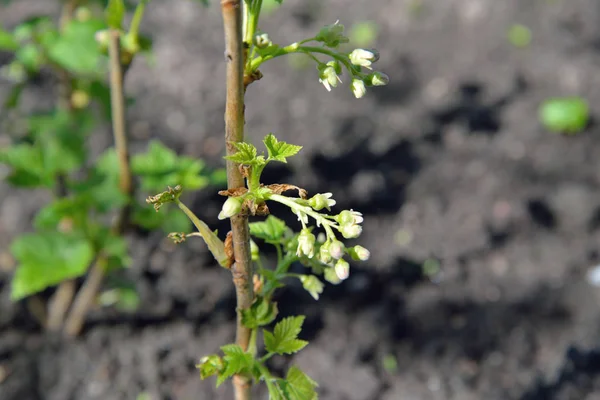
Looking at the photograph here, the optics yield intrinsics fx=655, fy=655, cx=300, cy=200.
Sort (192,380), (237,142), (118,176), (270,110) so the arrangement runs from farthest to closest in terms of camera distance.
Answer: (270,110) < (192,380) < (118,176) < (237,142)

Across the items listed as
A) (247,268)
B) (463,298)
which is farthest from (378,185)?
(247,268)

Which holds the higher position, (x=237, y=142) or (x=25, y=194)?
(x=237, y=142)

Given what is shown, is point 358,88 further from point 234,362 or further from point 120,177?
point 120,177

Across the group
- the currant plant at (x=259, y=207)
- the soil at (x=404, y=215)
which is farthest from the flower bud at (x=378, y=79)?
the soil at (x=404, y=215)

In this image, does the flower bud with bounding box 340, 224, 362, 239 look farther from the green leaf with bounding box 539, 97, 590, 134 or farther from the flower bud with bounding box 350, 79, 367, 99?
Result: the green leaf with bounding box 539, 97, 590, 134

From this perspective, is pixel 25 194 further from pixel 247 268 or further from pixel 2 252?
pixel 247 268

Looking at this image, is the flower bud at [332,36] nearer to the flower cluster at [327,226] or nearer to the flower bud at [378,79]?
the flower bud at [378,79]

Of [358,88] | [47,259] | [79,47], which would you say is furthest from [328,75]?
[47,259]

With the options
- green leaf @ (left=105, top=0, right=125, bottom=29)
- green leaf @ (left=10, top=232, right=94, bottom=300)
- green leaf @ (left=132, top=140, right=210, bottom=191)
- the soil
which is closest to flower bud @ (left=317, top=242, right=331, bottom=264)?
green leaf @ (left=132, top=140, right=210, bottom=191)
